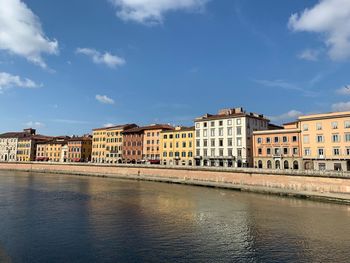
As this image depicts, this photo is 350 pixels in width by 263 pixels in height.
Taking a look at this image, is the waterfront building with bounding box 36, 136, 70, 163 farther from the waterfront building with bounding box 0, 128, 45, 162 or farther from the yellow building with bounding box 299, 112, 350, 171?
the yellow building with bounding box 299, 112, 350, 171

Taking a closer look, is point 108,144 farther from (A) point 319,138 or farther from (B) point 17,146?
(A) point 319,138

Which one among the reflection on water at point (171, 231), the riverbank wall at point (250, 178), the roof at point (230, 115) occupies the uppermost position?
the roof at point (230, 115)

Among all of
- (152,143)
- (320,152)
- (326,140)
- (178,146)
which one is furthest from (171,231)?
(152,143)

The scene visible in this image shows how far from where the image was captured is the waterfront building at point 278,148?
7031 centimetres

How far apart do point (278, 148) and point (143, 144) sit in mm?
48828

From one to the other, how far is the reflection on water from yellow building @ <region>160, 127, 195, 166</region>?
163 ft

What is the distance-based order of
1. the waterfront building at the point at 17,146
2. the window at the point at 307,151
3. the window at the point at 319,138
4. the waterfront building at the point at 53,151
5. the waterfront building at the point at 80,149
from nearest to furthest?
the window at the point at 319,138
the window at the point at 307,151
the waterfront building at the point at 80,149
the waterfront building at the point at 53,151
the waterfront building at the point at 17,146

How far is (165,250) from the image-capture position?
21.9 metres

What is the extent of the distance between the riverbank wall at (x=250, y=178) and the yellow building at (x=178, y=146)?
12.9 metres

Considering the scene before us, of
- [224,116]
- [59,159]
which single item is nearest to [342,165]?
[224,116]

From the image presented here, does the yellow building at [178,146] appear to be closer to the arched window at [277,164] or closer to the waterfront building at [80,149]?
the arched window at [277,164]

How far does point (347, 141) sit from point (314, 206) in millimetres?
27184

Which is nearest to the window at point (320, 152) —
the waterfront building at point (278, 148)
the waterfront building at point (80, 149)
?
the waterfront building at point (278, 148)

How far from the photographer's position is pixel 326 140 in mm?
64938
